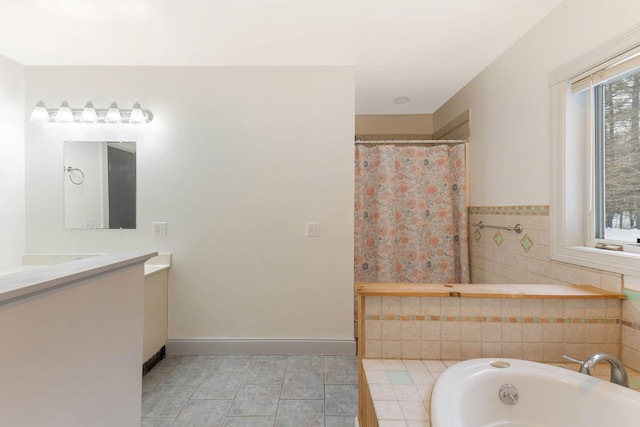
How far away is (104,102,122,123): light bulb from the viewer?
220 cm

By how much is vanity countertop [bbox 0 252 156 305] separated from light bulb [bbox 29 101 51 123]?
5.88 feet

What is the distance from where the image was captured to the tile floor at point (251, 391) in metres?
1.62

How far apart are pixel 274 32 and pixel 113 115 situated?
4.51ft

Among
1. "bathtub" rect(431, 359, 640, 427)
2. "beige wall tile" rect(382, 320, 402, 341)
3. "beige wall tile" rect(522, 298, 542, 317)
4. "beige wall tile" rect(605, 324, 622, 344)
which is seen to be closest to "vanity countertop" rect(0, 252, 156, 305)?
"beige wall tile" rect(382, 320, 402, 341)

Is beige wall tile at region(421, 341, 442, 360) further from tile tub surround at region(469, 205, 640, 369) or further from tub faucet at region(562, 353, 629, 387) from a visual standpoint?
tile tub surround at region(469, 205, 640, 369)

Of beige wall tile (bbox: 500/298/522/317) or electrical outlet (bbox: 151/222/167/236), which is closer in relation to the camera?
beige wall tile (bbox: 500/298/522/317)

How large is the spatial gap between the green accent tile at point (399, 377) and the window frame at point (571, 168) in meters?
1.12

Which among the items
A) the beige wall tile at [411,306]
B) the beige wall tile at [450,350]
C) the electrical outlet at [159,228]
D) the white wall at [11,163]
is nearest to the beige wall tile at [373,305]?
the beige wall tile at [411,306]

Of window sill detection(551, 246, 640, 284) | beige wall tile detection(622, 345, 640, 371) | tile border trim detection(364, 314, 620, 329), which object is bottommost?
beige wall tile detection(622, 345, 640, 371)

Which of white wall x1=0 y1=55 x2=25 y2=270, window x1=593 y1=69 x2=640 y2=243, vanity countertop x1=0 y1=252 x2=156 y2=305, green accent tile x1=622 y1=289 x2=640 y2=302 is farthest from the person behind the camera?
Answer: white wall x1=0 y1=55 x2=25 y2=270

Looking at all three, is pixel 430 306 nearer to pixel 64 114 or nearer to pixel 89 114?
pixel 89 114

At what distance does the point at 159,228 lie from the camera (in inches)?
90.0

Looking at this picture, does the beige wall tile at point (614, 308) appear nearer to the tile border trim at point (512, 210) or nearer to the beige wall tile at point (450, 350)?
the tile border trim at point (512, 210)

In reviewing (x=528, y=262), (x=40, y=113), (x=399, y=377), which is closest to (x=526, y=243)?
(x=528, y=262)
